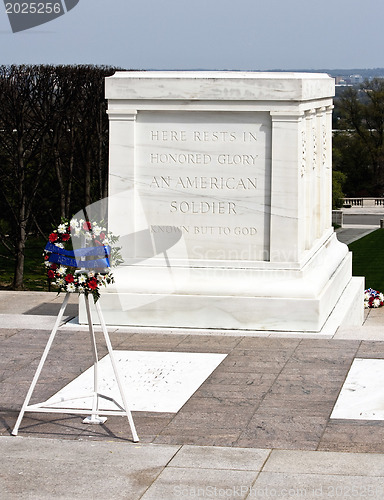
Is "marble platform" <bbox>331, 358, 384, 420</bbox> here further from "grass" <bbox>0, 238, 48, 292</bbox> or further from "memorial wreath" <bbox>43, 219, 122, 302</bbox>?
"grass" <bbox>0, 238, 48, 292</bbox>

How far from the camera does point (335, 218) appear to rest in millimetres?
56500

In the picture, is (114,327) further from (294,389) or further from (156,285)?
(294,389)

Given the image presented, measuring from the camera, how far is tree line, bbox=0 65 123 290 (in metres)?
24.5

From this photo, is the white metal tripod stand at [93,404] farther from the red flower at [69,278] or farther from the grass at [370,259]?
the grass at [370,259]

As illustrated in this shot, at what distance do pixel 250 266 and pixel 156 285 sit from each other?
1.04 m

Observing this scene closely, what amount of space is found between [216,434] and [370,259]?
2918 centimetres

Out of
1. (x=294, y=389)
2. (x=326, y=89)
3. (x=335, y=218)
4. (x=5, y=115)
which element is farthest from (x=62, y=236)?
(x=335, y=218)

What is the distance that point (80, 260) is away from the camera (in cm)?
701

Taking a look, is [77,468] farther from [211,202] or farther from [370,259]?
[370,259]

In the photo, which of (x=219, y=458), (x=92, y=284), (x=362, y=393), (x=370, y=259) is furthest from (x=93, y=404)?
(x=370, y=259)

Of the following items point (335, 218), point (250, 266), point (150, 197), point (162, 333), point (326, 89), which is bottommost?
point (335, 218)

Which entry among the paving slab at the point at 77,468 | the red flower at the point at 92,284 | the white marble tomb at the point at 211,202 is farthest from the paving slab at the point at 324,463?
the white marble tomb at the point at 211,202

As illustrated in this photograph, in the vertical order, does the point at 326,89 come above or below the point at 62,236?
above

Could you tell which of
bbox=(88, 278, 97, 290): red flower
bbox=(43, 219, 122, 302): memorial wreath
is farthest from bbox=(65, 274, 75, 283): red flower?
bbox=(88, 278, 97, 290): red flower
